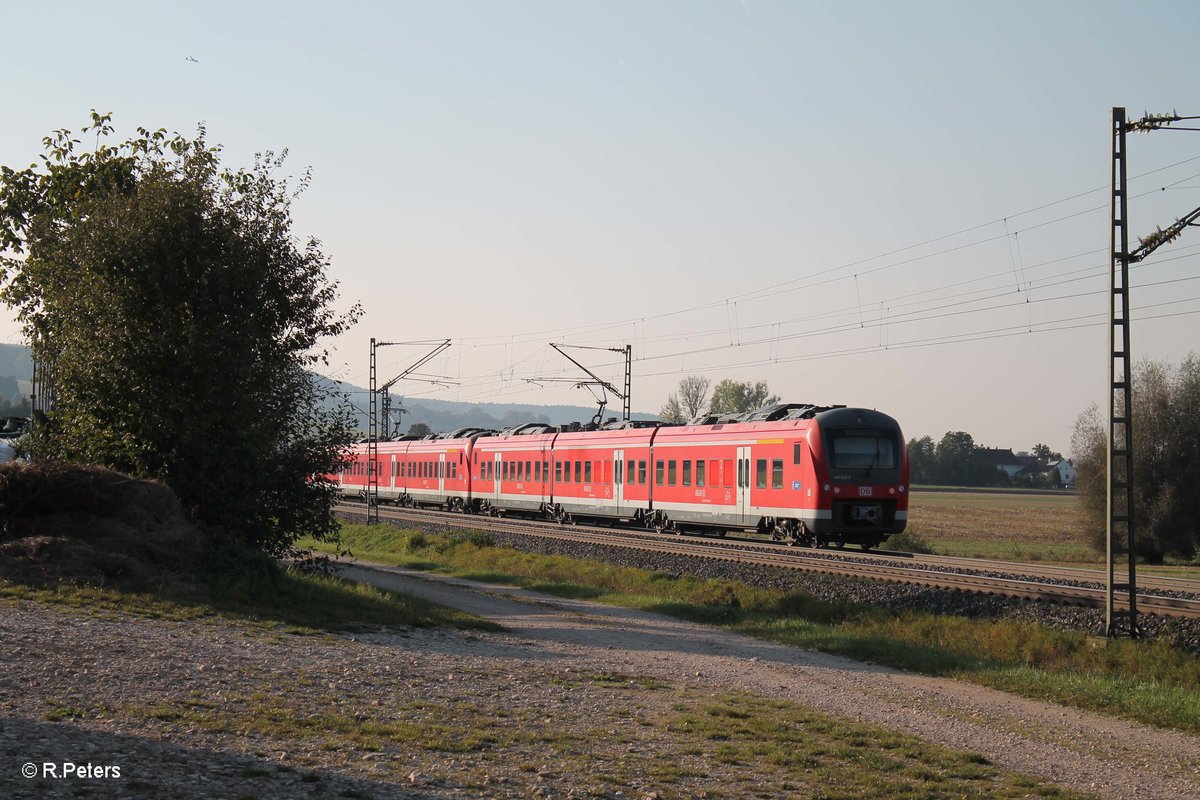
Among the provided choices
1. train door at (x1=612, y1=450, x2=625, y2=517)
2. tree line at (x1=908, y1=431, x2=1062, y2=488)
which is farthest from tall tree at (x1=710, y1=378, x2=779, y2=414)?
train door at (x1=612, y1=450, x2=625, y2=517)

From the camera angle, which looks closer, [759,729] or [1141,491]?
[759,729]

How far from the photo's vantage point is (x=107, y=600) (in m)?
14.8

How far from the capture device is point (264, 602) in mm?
16219

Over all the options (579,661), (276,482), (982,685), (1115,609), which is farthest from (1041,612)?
(276,482)

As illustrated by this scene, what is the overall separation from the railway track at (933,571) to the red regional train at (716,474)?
0.88 metres

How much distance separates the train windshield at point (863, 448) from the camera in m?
29.0

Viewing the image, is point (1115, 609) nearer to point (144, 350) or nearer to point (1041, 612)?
point (1041, 612)

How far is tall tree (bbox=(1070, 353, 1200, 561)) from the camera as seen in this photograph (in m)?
51.6

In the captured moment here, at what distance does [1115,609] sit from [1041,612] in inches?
50.3

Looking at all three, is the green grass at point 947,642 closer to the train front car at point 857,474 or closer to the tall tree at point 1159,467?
the train front car at point 857,474

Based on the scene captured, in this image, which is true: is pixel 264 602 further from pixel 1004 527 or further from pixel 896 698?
pixel 1004 527

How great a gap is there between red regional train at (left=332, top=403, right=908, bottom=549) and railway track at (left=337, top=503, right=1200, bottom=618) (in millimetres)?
878

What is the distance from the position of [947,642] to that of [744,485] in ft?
49.9

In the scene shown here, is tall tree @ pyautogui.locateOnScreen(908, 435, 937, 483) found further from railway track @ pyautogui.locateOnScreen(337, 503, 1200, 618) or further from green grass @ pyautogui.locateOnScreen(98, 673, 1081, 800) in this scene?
green grass @ pyautogui.locateOnScreen(98, 673, 1081, 800)
